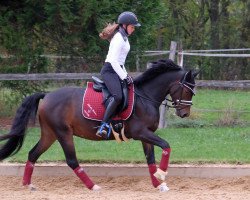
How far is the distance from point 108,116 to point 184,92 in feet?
3.84

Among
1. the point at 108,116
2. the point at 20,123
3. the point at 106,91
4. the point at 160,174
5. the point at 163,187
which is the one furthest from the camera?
the point at 20,123

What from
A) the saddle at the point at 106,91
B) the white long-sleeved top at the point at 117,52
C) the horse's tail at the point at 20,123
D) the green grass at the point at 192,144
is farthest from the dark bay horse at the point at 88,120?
the green grass at the point at 192,144

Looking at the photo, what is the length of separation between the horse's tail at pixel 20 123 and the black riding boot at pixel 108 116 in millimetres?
1185

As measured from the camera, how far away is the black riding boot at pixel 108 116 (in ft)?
28.5

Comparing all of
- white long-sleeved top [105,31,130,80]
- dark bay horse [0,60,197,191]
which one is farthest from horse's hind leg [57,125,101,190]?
white long-sleeved top [105,31,130,80]

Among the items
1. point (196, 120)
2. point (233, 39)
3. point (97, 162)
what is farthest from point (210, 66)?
point (97, 162)

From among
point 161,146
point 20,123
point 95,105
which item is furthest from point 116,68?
point 20,123

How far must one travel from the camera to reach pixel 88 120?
902 centimetres

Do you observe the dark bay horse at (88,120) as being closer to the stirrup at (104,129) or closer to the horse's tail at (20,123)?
the horse's tail at (20,123)

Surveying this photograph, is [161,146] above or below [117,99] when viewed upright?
below

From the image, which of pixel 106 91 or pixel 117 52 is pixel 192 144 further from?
pixel 117 52

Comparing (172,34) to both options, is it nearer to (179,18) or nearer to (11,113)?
(179,18)

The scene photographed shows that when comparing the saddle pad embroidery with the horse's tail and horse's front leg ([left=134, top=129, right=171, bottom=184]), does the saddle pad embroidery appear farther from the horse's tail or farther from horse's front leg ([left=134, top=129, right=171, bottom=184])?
the horse's tail

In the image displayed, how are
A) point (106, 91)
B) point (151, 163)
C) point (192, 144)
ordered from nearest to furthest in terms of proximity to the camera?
point (151, 163), point (106, 91), point (192, 144)
